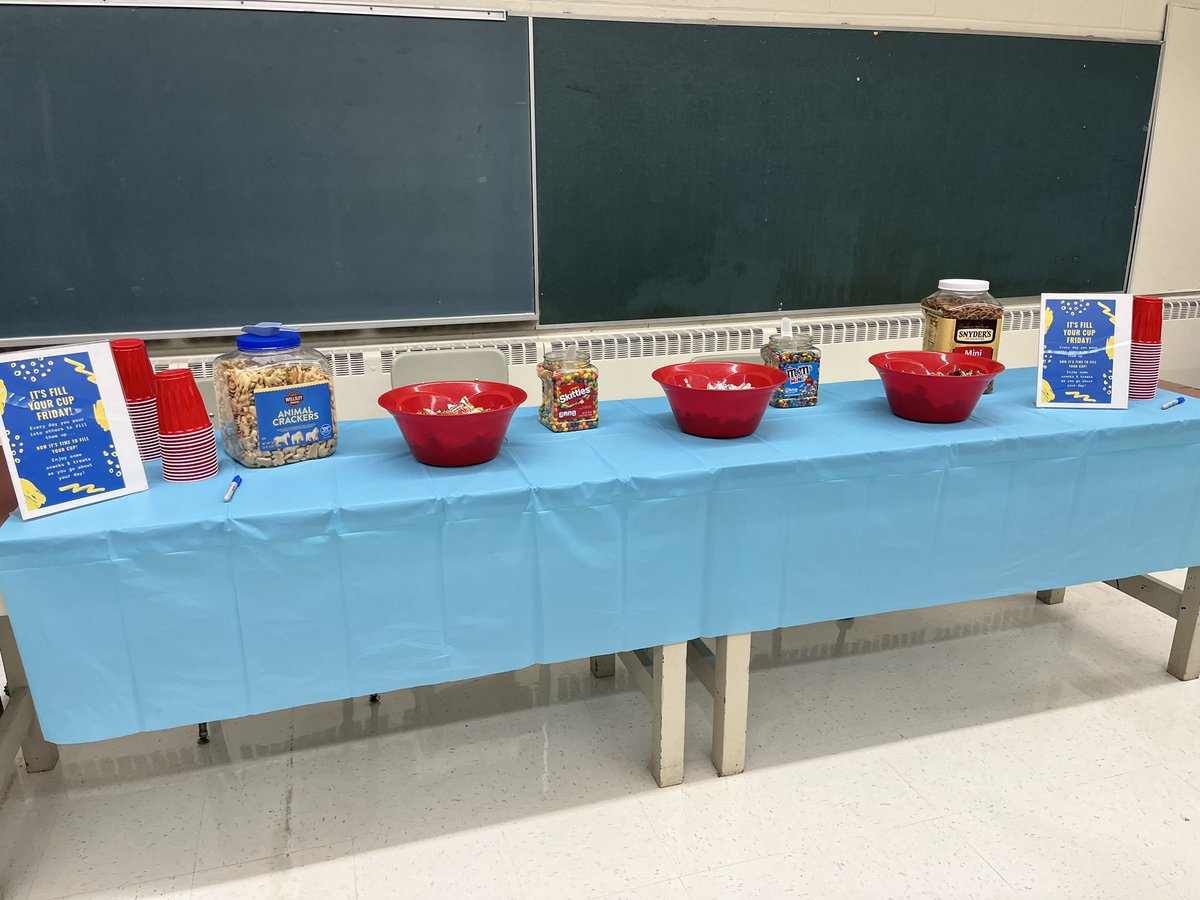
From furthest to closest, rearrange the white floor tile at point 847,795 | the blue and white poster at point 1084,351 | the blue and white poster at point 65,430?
the blue and white poster at point 1084,351 → the white floor tile at point 847,795 → the blue and white poster at point 65,430

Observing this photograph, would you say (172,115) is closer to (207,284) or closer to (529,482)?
(207,284)

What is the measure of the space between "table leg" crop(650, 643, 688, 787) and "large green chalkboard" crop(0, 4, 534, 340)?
70.4 inches

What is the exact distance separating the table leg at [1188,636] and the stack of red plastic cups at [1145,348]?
20.3 inches

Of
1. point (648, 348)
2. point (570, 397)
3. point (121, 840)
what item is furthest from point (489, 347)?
point (121, 840)

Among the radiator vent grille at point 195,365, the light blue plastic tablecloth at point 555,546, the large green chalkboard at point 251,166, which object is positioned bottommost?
the light blue plastic tablecloth at point 555,546

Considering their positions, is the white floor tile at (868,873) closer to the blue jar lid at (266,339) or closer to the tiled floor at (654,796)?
the tiled floor at (654,796)

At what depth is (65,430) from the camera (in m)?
1.47

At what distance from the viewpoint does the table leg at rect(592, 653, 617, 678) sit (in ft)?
7.57

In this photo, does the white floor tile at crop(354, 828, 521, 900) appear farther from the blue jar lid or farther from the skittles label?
the blue jar lid

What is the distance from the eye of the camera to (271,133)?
2.77 meters

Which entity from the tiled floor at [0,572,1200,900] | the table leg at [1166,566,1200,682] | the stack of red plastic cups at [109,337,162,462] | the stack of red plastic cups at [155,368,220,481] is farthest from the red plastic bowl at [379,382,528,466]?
the table leg at [1166,566,1200,682]

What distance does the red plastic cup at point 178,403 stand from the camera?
1.54 metres

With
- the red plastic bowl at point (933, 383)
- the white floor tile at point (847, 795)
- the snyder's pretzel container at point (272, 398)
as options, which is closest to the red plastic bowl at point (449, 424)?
the snyder's pretzel container at point (272, 398)

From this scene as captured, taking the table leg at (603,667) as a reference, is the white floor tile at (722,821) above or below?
below
